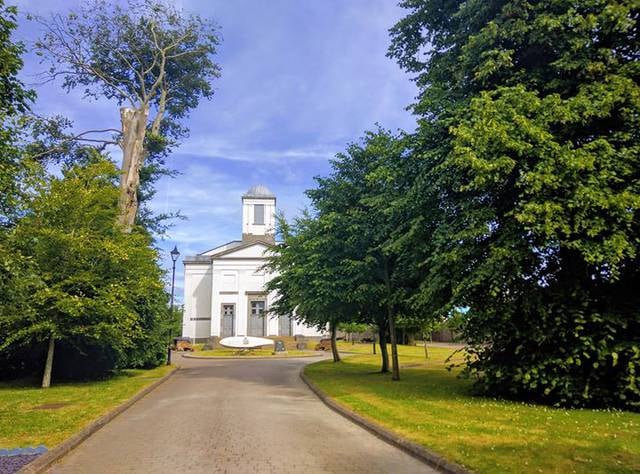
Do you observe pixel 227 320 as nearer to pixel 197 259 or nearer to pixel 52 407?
pixel 197 259

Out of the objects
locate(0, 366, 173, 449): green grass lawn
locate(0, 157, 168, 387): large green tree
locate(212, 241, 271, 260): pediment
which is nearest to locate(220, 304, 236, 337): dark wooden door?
locate(212, 241, 271, 260): pediment

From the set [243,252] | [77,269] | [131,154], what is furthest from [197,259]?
[77,269]

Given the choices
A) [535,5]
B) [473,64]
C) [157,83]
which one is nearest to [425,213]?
[473,64]

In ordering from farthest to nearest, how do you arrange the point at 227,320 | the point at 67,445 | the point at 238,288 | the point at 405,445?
the point at 238,288, the point at 227,320, the point at 67,445, the point at 405,445

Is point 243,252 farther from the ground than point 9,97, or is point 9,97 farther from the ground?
point 243,252

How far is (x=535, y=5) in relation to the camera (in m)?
13.0

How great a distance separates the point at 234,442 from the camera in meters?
8.71

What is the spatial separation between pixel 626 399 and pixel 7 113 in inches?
512

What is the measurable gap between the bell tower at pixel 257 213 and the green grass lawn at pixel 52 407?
5031 centimetres

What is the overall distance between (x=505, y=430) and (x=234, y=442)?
14.4 feet

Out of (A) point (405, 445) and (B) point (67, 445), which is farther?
(B) point (67, 445)

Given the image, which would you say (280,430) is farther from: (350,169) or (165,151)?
(165,151)

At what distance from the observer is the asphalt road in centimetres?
718

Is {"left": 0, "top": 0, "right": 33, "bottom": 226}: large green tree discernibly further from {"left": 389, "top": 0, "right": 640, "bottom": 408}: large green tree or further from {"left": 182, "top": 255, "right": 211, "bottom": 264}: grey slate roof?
{"left": 182, "top": 255, "right": 211, "bottom": 264}: grey slate roof
